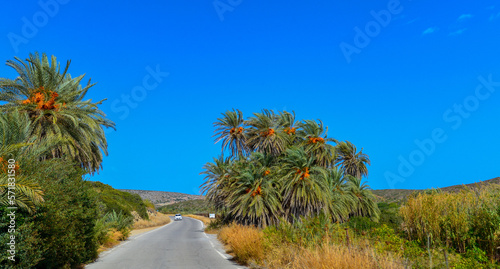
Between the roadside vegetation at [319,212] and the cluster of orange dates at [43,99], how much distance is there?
32.0 ft

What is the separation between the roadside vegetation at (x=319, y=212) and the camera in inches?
316

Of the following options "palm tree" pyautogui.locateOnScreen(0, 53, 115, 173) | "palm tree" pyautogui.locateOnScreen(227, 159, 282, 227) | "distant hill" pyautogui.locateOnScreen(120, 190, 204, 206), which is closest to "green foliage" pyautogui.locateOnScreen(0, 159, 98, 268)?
"palm tree" pyautogui.locateOnScreen(0, 53, 115, 173)

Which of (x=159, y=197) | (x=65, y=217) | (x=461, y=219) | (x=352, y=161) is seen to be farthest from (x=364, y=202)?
(x=159, y=197)

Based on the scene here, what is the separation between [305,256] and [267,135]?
2031cm

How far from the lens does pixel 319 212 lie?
2305 centimetres

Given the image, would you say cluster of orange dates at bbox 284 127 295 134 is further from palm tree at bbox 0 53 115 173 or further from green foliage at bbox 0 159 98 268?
green foliage at bbox 0 159 98 268

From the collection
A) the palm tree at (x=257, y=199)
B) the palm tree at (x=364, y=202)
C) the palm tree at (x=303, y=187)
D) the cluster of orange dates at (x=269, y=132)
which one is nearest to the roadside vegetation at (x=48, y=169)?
the palm tree at (x=257, y=199)

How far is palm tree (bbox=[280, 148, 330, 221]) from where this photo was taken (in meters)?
22.9

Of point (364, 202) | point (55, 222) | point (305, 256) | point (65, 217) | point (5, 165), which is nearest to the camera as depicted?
point (5, 165)

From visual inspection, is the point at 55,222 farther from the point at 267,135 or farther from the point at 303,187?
the point at 267,135

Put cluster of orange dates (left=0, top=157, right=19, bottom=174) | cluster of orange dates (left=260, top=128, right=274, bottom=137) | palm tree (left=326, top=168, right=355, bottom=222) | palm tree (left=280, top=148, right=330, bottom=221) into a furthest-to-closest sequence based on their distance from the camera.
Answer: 1. cluster of orange dates (left=260, top=128, right=274, bottom=137)
2. palm tree (left=326, top=168, right=355, bottom=222)
3. palm tree (left=280, top=148, right=330, bottom=221)
4. cluster of orange dates (left=0, top=157, right=19, bottom=174)

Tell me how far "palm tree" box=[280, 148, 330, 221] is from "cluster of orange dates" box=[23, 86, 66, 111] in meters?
13.7

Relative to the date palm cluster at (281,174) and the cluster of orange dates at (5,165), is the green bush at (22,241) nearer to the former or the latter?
the cluster of orange dates at (5,165)

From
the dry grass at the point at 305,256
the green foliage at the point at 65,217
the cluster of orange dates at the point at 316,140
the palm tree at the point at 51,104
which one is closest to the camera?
the dry grass at the point at 305,256
